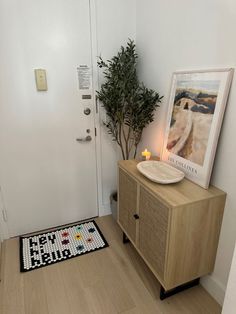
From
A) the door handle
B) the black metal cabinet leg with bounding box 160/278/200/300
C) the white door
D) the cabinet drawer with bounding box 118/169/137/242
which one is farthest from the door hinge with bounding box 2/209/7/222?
the black metal cabinet leg with bounding box 160/278/200/300

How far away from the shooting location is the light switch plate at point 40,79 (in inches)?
75.4

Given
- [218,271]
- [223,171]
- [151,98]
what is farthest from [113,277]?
[151,98]

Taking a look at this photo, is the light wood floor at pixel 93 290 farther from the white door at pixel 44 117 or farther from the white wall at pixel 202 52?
the white door at pixel 44 117

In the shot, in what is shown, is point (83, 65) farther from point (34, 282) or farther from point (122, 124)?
point (34, 282)

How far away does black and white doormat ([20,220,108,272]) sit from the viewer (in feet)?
6.36

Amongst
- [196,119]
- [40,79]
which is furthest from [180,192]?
[40,79]

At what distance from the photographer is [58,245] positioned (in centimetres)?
211

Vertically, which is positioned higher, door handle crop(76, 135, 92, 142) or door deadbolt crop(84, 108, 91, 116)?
door deadbolt crop(84, 108, 91, 116)

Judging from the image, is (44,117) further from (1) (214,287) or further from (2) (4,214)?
(1) (214,287)

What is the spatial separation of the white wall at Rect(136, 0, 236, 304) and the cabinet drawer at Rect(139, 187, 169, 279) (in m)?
0.40

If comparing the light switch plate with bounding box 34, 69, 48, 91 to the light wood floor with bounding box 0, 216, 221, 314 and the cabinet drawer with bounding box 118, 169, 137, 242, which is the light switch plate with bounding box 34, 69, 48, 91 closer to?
the cabinet drawer with bounding box 118, 169, 137, 242

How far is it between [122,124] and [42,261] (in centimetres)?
143

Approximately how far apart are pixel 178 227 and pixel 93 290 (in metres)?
0.87

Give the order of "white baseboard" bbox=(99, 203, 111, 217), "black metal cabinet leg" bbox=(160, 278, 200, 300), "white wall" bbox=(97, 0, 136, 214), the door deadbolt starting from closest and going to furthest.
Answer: "black metal cabinet leg" bbox=(160, 278, 200, 300) → "white wall" bbox=(97, 0, 136, 214) → the door deadbolt → "white baseboard" bbox=(99, 203, 111, 217)
